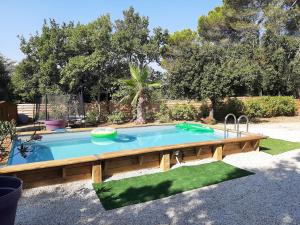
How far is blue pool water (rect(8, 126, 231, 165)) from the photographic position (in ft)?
27.3

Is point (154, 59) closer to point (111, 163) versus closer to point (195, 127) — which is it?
point (195, 127)

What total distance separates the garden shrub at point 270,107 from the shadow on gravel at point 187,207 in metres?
11.5

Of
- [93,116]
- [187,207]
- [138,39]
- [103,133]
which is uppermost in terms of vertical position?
[138,39]

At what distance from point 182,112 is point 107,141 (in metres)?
5.63

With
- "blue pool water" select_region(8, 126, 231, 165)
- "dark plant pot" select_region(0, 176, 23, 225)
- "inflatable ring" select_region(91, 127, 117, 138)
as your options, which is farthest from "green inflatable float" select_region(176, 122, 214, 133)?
"dark plant pot" select_region(0, 176, 23, 225)

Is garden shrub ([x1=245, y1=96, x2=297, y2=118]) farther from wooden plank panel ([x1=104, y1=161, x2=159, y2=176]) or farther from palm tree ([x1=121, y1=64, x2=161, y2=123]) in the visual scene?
wooden plank panel ([x1=104, y1=161, x2=159, y2=176])

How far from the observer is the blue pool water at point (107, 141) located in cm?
831

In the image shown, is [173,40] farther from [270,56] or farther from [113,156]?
[113,156]

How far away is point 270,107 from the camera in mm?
16984

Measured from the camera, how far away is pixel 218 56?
13789 millimetres

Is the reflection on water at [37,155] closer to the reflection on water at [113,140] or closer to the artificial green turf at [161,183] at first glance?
the reflection on water at [113,140]

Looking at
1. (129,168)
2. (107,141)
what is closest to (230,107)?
(107,141)

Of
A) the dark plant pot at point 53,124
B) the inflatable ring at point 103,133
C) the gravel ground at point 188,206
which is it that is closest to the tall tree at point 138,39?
the dark plant pot at point 53,124

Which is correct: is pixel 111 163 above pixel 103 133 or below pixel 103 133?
below
